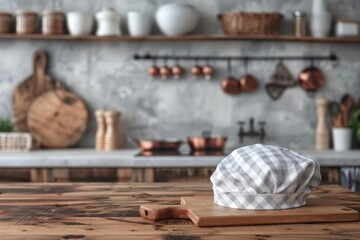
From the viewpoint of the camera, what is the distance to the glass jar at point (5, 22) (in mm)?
3885

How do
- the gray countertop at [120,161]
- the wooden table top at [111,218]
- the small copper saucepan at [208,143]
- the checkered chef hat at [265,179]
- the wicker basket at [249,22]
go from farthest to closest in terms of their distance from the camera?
the wicker basket at [249,22]
the small copper saucepan at [208,143]
the gray countertop at [120,161]
the checkered chef hat at [265,179]
the wooden table top at [111,218]

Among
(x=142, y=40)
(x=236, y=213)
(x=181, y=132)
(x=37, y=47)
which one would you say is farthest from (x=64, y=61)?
(x=236, y=213)

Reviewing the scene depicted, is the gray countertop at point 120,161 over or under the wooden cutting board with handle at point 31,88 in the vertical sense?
under

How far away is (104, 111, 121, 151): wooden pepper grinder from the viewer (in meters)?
3.86

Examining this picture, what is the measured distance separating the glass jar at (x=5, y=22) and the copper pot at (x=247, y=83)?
1597 millimetres

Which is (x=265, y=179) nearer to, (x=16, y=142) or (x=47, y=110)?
(x=16, y=142)

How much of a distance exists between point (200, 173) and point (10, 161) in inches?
42.0

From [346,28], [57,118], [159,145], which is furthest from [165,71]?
[346,28]

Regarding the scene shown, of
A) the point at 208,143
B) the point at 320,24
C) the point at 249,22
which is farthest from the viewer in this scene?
the point at 320,24

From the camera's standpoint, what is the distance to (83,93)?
13.3ft

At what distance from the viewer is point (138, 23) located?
3.89 metres

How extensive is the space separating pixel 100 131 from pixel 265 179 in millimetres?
2628

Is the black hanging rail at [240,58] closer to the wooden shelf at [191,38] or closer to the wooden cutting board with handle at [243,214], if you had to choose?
the wooden shelf at [191,38]

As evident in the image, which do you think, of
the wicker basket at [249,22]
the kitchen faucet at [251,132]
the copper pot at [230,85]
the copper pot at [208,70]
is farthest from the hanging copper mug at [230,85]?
the wicker basket at [249,22]
